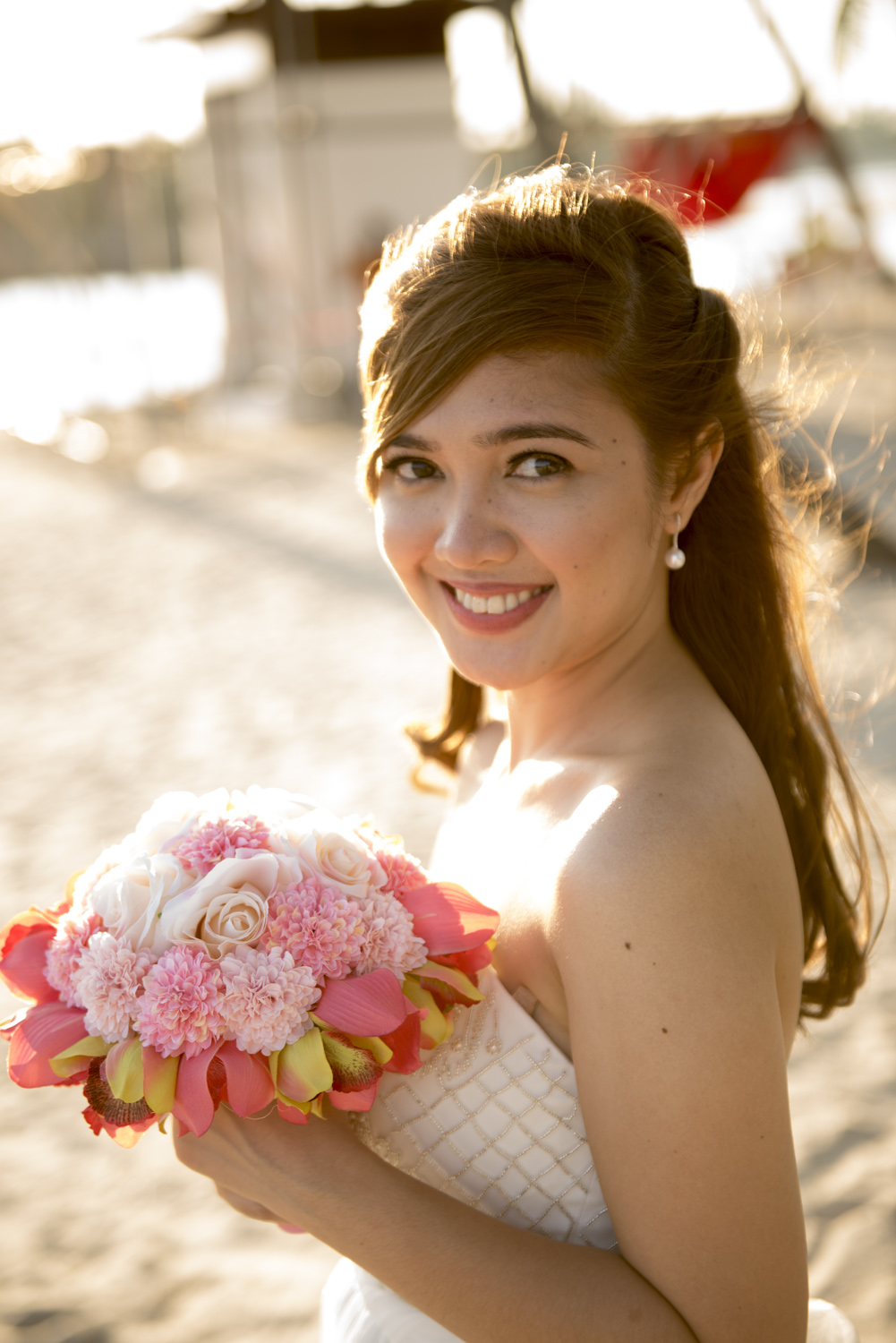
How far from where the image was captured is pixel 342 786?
20.2 ft

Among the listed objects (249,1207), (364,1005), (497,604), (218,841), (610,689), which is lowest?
(249,1207)

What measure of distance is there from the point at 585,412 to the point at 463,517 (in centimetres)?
23

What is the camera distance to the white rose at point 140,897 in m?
1.55

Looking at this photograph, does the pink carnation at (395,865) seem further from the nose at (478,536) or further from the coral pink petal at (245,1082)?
the nose at (478,536)

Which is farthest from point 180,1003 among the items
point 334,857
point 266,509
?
point 266,509

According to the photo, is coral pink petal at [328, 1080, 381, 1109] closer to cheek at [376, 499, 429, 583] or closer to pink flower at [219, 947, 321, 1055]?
pink flower at [219, 947, 321, 1055]

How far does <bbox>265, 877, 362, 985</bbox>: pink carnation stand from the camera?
5.03ft

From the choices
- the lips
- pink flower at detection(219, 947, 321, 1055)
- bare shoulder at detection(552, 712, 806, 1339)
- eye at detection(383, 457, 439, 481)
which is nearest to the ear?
the lips

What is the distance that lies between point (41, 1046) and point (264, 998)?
32 cm

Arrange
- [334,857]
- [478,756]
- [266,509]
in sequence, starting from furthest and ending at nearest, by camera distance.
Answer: [266,509]
[478,756]
[334,857]

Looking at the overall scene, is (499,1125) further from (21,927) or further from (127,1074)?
(21,927)

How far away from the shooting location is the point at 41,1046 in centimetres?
157

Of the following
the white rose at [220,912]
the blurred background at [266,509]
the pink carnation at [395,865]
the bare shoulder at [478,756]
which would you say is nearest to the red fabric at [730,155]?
the blurred background at [266,509]

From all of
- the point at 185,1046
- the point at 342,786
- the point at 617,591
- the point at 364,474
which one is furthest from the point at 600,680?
the point at 342,786
